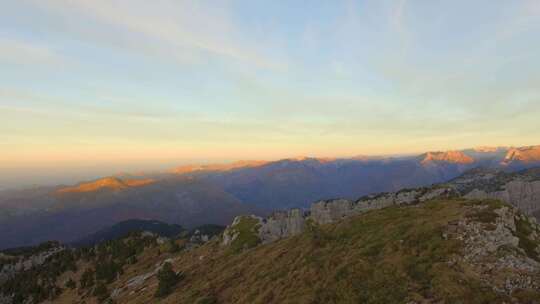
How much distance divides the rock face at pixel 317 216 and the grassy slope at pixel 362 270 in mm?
24500

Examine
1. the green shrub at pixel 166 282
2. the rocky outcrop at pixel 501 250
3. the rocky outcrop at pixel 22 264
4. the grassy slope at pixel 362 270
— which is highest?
the rocky outcrop at pixel 501 250

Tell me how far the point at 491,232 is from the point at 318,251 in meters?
20.6

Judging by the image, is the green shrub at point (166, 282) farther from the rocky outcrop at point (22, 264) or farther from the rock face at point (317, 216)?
the rocky outcrop at point (22, 264)

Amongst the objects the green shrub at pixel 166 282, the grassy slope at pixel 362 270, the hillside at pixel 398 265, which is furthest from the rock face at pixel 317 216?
the green shrub at pixel 166 282

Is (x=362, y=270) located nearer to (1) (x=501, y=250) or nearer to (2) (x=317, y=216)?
(1) (x=501, y=250)

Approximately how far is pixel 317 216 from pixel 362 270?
A: 87496mm

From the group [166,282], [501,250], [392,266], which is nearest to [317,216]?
[166,282]

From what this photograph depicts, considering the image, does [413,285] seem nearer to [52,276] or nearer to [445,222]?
[445,222]

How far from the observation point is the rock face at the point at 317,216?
85375mm

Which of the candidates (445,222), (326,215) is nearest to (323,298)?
(445,222)

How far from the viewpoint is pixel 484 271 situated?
25297 millimetres

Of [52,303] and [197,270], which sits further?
[52,303]

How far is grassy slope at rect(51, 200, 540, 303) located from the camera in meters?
25.5

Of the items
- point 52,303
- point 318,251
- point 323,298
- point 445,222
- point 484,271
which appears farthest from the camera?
point 52,303
